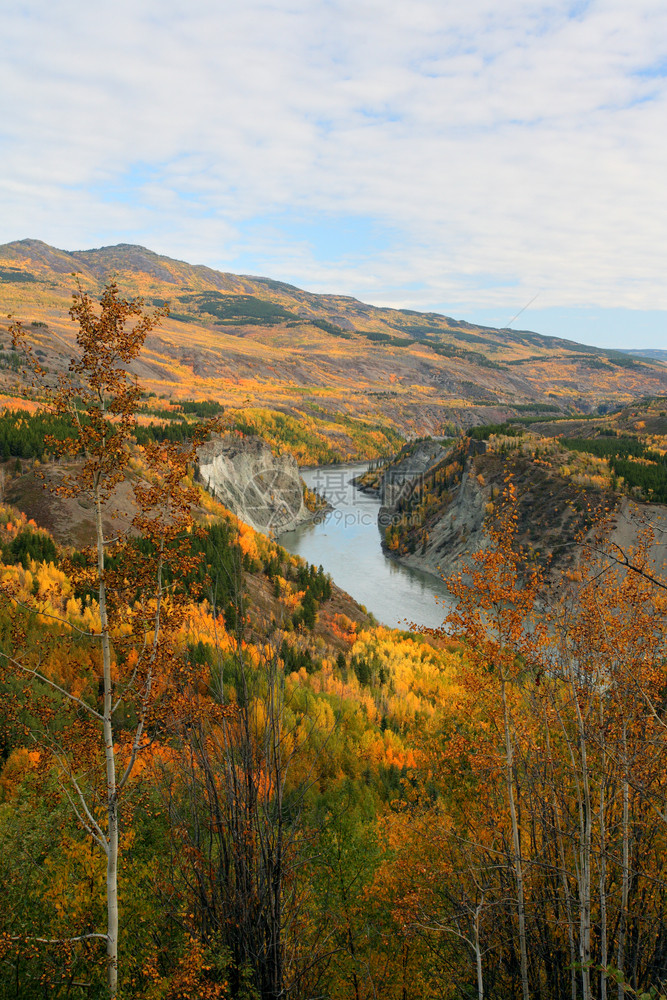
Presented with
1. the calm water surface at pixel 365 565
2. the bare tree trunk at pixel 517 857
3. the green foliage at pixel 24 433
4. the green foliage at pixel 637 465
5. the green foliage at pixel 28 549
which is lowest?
the calm water surface at pixel 365 565

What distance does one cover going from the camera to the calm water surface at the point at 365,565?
42.4 m

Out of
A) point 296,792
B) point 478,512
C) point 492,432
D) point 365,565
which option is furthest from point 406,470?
point 296,792

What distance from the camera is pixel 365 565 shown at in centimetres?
5403

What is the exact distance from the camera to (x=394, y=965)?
8758mm

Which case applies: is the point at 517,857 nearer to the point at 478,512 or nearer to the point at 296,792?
the point at 296,792

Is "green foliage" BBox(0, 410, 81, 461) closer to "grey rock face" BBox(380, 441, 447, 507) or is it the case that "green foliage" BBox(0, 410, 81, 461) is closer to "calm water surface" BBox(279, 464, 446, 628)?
"calm water surface" BBox(279, 464, 446, 628)

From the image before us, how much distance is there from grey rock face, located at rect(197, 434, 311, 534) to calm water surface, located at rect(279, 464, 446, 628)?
302 centimetres

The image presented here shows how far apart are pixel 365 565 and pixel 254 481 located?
20.8m

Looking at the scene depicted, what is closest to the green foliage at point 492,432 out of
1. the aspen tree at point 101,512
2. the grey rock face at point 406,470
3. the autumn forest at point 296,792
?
the grey rock face at point 406,470

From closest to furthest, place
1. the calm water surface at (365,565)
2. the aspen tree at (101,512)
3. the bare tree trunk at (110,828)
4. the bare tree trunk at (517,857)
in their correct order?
the bare tree trunk at (110,828) < the aspen tree at (101,512) < the bare tree trunk at (517,857) < the calm water surface at (365,565)

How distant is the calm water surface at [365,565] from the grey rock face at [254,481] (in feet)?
9.91

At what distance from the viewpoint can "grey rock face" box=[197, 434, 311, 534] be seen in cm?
5856

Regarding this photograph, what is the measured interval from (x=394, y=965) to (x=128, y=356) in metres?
9.90

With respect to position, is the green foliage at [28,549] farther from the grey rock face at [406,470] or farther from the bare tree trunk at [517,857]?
the grey rock face at [406,470]
